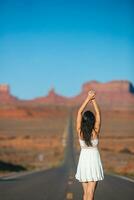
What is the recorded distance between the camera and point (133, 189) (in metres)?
15.2

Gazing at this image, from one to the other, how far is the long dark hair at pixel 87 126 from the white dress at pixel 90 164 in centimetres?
5

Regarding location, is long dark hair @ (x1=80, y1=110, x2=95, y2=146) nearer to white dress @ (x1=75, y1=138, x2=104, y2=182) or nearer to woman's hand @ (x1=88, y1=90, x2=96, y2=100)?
white dress @ (x1=75, y1=138, x2=104, y2=182)

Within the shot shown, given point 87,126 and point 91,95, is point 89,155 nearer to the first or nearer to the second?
point 87,126

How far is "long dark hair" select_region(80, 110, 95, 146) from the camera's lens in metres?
7.27

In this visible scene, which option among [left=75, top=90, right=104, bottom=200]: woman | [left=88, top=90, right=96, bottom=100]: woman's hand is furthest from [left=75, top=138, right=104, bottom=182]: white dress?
[left=88, top=90, right=96, bottom=100]: woman's hand

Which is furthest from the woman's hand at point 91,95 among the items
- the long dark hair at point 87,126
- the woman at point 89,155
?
the long dark hair at point 87,126

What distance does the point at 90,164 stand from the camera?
7227 mm

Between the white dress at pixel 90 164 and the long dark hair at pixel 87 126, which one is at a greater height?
the long dark hair at pixel 87 126

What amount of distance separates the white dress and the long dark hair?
0.05m

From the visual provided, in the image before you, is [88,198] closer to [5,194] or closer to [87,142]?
[87,142]

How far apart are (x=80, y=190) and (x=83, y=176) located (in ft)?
25.9

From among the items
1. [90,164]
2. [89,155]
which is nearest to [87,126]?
[89,155]

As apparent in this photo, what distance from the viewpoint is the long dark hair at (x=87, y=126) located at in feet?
23.9

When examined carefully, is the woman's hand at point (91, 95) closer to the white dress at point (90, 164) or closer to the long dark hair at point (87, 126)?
the long dark hair at point (87, 126)
